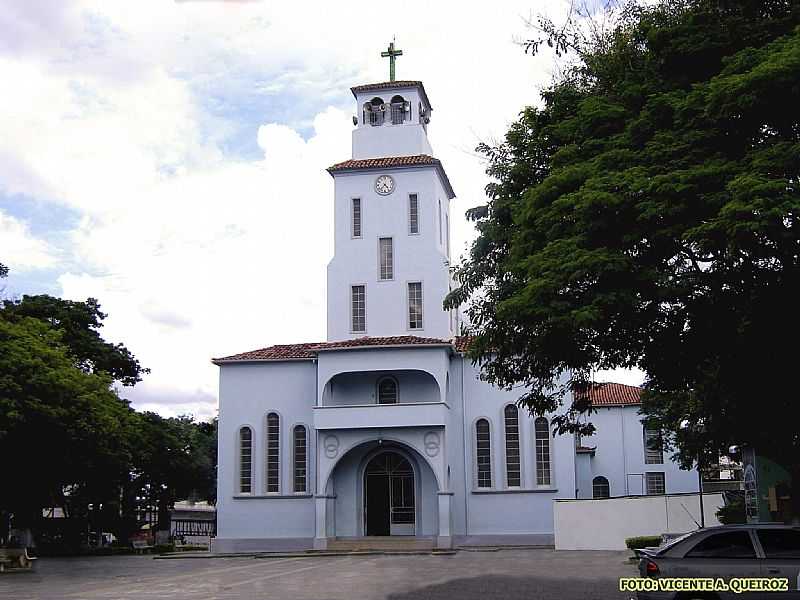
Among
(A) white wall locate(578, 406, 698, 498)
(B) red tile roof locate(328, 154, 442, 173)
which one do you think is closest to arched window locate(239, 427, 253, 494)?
(B) red tile roof locate(328, 154, 442, 173)

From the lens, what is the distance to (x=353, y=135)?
41.6 m

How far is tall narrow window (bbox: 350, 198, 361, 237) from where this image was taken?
40625 mm

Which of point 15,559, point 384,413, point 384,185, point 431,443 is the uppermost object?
point 384,185

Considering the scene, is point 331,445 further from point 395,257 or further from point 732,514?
point 732,514

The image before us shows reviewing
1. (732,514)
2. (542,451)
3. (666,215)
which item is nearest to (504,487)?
(542,451)

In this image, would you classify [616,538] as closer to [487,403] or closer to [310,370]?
[487,403]

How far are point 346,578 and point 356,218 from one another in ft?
66.9

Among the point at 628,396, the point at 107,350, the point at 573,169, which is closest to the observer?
the point at 573,169

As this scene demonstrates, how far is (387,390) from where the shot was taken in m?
38.5

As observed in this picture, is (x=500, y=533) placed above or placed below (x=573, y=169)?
below

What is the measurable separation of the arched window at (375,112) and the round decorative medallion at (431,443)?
13959mm

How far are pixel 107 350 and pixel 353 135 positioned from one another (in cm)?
1632

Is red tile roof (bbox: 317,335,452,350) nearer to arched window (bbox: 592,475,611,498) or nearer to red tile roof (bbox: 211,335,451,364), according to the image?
red tile roof (bbox: 211,335,451,364)

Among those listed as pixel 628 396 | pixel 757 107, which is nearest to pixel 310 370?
pixel 628 396
